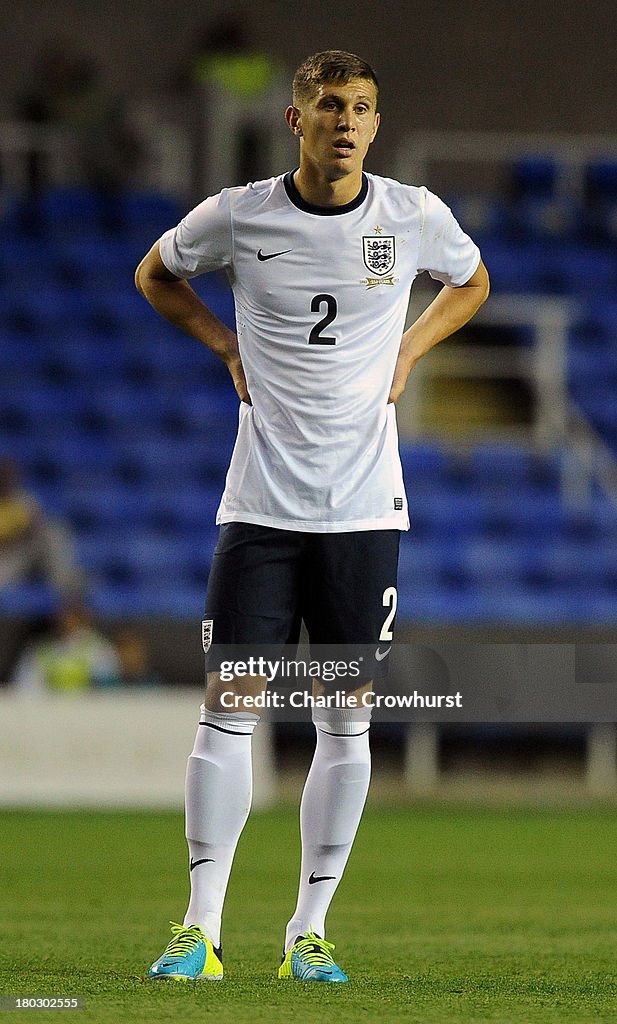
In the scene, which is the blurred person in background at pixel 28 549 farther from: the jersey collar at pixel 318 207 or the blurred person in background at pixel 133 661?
the jersey collar at pixel 318 207

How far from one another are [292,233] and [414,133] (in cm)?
1149

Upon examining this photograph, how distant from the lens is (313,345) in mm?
3996

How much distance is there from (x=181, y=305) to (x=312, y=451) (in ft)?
1.70

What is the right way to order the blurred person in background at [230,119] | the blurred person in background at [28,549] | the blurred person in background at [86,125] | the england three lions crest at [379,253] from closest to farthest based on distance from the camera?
the england three lions crest at [379,253] → the blurred person in background at [28,549] → the blurred person in background at [230,119] → the blurred person in background at [86,125]

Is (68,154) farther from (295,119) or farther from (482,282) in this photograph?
(295,119)

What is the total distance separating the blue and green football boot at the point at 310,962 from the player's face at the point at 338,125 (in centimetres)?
166

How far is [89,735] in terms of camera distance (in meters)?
10.2

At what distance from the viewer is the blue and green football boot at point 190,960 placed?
3.78 meters

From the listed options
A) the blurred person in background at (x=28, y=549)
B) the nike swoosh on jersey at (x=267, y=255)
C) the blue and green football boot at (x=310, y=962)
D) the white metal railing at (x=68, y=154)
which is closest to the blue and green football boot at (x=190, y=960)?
the blue and green football boot at (x=310, y=962)

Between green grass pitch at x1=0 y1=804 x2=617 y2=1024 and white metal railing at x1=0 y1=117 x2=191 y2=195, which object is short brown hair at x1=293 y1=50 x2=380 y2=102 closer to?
green grass pitch at x1=0 y1=804 x2=617 y2=1024

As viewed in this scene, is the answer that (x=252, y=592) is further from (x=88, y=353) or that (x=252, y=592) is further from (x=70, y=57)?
(x=70, y=57)

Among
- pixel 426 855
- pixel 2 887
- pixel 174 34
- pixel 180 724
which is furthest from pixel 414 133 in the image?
pixel 2 887

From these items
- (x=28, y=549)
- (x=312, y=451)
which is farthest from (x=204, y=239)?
(x=28, y=549)

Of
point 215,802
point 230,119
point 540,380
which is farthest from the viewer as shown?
point 230,119
